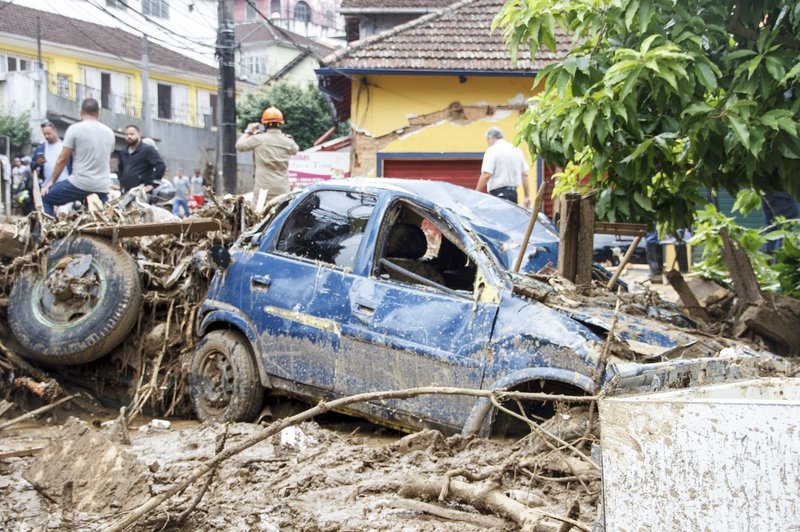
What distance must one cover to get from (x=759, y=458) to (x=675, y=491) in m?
0.25

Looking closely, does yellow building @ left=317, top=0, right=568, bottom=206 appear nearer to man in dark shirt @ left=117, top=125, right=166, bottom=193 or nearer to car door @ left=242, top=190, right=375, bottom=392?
man in dark shirt @ left=117, top=125, right=166, bottom=193

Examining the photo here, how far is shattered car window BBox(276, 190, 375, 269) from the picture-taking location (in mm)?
6246

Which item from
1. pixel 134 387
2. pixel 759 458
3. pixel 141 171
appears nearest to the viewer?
pixel 759 458

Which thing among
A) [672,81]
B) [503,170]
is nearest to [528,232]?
[672,81]

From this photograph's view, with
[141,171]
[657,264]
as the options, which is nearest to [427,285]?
[141,171]

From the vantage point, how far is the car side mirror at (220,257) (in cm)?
668

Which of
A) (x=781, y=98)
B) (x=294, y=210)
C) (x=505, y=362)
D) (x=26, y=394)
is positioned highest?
(x=781, y=98)

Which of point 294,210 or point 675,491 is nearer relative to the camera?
point 675,491

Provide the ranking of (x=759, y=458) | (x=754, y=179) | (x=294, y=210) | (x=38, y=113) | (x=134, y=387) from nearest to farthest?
1. (x=759, y=458)
2. (x=754, y=179)
3. (x=294, y=210)
4. (x=134, y=387)
5. (x=38, y=113)

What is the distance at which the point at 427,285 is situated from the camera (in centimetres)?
580

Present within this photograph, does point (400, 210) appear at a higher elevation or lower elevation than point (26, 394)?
higher

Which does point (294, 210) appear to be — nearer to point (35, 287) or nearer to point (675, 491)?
point (35, 287)

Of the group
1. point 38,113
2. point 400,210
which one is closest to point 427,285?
point 400,210

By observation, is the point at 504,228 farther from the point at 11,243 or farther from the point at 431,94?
the point at 431,94
